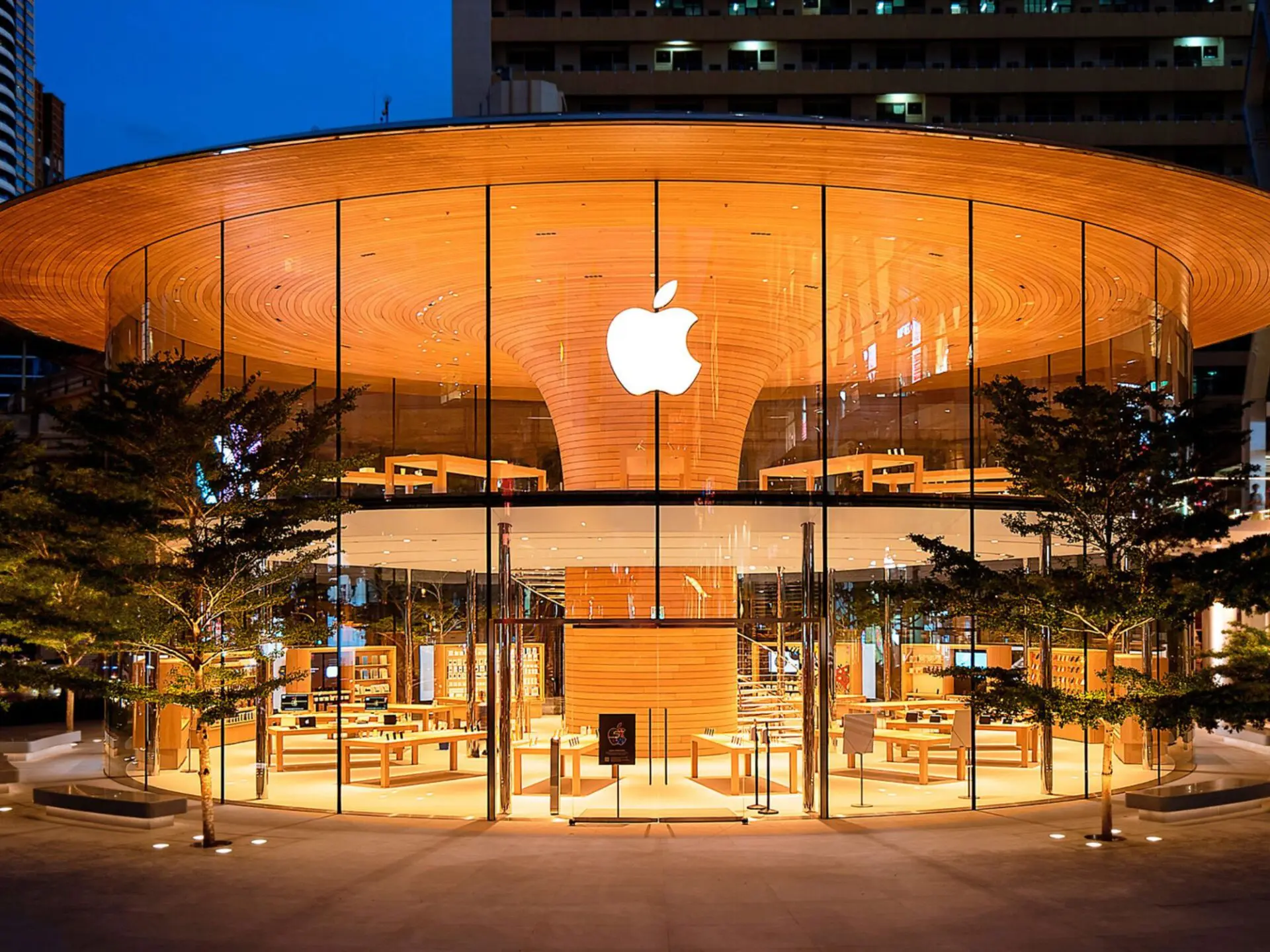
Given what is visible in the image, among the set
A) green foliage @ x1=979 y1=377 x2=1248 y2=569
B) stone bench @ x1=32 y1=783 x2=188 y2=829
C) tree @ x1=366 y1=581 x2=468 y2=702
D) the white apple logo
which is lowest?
stone bench @ x1=32 y1=783 x2=188 y2=829

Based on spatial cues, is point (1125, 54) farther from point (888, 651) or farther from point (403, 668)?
point (403, 668)

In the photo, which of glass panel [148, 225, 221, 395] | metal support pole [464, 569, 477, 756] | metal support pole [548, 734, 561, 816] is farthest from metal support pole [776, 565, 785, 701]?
glass panel [148, 225, 221, 395]

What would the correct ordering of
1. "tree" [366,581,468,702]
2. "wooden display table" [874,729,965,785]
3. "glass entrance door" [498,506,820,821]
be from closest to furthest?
1. "glass entrance door" [498,506,820,821]
2. "wooden display table" [874,729,965,785]
3. "tree" [366,581,468,702]

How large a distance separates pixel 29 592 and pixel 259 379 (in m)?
9.98

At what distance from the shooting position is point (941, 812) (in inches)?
674

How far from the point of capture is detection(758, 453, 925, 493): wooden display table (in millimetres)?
18000

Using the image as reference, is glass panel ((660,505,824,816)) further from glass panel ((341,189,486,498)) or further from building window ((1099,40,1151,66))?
building window ((1099,40,1151,66))

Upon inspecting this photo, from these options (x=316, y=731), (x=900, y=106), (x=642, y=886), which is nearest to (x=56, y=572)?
(x=316, y=731)

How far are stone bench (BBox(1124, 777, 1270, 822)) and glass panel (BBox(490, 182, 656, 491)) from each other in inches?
292

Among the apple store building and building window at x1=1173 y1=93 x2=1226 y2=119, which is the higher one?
building window at x1=1173 y1=93 x2=1226 y2=119

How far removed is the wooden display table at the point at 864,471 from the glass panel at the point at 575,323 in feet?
5.78

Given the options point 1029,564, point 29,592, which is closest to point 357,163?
point 29,592

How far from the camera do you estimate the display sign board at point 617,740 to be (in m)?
16.4

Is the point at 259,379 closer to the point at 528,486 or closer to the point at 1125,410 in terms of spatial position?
the point at 528,486
